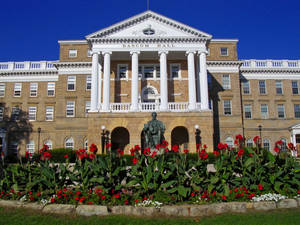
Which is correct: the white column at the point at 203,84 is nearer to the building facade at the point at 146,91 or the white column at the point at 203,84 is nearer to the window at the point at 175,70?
the building facade at the point at 146,91

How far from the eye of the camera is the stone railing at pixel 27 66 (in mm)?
41812

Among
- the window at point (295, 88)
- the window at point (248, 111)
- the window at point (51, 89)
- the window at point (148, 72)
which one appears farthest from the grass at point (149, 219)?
the window at point (295, 88)

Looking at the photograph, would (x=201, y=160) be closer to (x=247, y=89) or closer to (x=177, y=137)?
(x=177, y=137)

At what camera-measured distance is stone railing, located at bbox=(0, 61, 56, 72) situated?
41.8 meters

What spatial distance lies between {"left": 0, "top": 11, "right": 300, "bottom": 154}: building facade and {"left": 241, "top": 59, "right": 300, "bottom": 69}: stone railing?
0.14 meters

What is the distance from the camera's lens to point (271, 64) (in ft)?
138

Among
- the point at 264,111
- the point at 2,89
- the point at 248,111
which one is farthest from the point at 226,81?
the point at 2,89

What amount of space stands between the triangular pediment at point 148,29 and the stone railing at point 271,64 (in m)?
13.4

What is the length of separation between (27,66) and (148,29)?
70.9 ft

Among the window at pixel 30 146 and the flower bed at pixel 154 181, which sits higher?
the window at pixel 30 146

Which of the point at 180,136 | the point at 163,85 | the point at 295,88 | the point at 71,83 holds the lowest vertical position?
the point at 180,136

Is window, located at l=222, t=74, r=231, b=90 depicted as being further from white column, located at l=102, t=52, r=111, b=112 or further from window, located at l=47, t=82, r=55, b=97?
window, located at l=47, t=82, r=55, b=97

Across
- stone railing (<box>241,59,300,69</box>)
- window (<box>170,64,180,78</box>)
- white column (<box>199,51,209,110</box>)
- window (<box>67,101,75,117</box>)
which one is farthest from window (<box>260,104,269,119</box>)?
window (<box>67,101,75,117</box>)

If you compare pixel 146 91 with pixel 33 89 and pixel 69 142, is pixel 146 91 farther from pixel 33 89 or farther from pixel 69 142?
pixel 33 89
